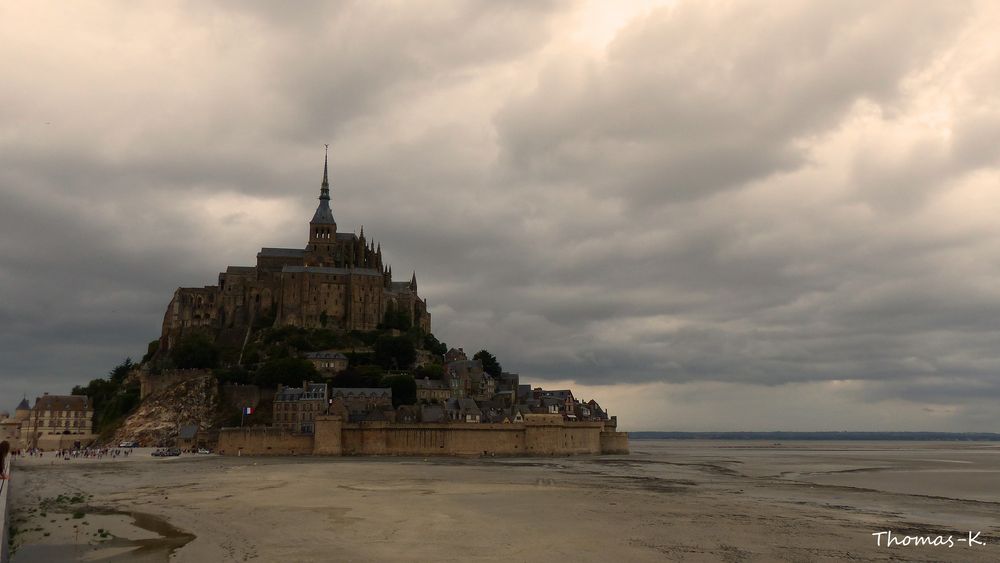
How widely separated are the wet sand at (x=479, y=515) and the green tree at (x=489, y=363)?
46.2 meters

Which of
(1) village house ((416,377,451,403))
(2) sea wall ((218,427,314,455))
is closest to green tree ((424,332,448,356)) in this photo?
(1) village house ((416,377,451,403))

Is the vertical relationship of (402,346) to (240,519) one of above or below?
above

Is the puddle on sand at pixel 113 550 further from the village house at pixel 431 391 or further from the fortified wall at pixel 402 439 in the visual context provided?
the village house at pixel 431 391

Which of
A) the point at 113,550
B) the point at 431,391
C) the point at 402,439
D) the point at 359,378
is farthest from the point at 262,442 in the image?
the point at 113,550

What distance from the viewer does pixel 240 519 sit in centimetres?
2786

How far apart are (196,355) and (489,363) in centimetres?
3511

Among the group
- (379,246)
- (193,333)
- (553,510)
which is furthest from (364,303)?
(553,510)

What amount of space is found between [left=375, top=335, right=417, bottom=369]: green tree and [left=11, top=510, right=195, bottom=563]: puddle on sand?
61.3 meters

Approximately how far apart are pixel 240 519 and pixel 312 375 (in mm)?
52133

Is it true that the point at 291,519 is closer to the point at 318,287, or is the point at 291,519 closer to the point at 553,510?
the point at 553,510

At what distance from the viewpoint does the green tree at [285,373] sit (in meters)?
77.7

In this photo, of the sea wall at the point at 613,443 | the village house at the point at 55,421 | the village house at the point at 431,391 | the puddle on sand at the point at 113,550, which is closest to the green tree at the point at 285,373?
the village house at the point at 431,391

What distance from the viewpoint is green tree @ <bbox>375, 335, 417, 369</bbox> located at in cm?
8650

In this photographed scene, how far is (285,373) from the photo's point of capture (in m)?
77.7
